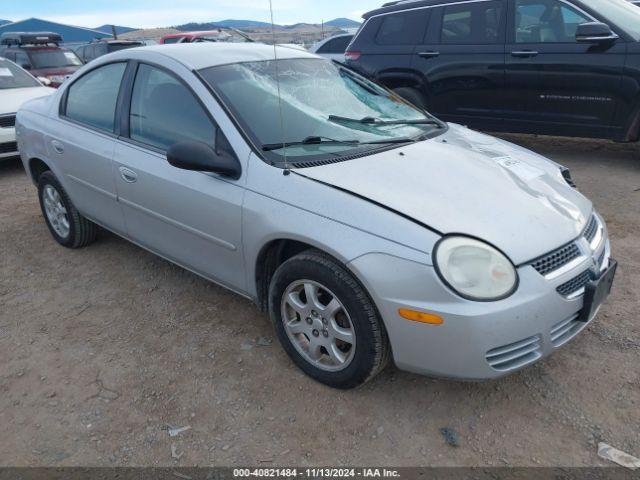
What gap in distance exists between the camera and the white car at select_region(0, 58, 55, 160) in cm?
682

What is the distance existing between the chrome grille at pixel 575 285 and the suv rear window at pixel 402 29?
503cm

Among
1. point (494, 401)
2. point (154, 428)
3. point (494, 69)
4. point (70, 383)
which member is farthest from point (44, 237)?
point (494, 69)

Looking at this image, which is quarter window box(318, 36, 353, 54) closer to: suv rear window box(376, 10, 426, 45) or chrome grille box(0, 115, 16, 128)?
suv rear window box(376, 10, 426, 45)

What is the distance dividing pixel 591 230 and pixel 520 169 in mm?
493

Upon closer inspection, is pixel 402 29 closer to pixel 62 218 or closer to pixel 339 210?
pixel 62 218

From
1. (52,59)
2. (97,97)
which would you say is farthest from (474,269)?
(52,59)

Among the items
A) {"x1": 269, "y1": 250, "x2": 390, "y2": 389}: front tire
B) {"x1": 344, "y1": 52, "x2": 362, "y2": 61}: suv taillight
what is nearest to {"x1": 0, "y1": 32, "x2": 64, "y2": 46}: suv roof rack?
{"x1": 344, "y1": 52, "x2": 362, "y2": 61}: suv taillight

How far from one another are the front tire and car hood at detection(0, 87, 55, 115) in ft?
19.9

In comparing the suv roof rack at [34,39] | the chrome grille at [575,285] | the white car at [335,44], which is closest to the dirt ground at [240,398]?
the chrome grille at [575,285]

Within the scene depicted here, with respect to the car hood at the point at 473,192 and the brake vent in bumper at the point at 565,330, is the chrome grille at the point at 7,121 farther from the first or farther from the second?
the brake vent in bumper at the point at 565,330

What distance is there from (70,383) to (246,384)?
3.03 ft

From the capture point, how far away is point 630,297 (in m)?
3.27

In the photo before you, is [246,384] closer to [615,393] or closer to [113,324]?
[113,324]

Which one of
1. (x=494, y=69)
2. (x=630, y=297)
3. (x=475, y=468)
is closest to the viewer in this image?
(x=475, y=468)
